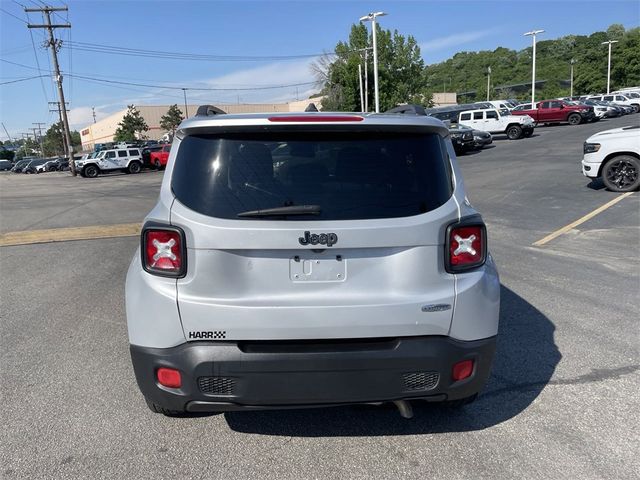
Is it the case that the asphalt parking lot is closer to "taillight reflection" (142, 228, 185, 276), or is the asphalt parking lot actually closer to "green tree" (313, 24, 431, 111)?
"taillight reflection" (142, 228, 185, 276)

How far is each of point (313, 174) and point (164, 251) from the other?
86cm

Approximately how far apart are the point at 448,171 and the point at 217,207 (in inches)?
49.3

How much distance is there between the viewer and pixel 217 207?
2.73 m

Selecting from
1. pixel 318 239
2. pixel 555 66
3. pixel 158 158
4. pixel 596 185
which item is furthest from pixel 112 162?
pixel 555 66

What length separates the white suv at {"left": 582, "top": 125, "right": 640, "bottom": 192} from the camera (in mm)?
11509

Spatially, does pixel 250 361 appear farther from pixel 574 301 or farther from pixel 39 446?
pixel 574 301

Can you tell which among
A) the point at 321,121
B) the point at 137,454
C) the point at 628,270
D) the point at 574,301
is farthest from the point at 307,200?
the point at 628,270

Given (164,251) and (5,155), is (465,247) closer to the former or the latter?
(164,251)

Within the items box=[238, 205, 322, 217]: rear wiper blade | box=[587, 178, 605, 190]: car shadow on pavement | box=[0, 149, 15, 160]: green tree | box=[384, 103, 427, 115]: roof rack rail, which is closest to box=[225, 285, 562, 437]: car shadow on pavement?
box=[238, 205, 322, 217]: rear wiper blade

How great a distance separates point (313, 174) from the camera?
9.22ft

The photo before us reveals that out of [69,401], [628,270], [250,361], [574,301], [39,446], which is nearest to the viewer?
[250,361]

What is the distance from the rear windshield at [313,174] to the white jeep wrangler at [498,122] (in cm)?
3129

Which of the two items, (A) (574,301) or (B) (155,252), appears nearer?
(B) (155,252)

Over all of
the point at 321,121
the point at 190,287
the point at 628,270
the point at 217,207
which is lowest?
the point at 628,270
